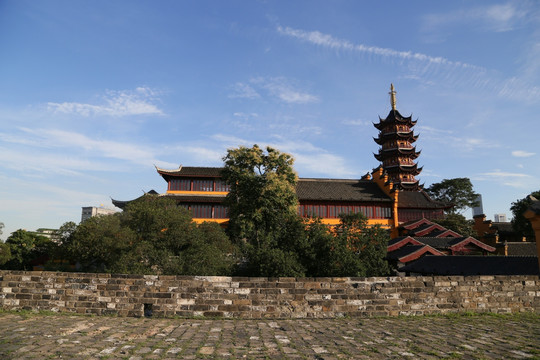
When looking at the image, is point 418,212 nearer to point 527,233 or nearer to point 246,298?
point 527,233


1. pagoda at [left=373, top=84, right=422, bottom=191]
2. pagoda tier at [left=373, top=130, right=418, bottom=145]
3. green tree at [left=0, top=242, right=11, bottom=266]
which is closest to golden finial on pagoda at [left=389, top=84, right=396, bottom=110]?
pagoda at [left=373, top=84, right=422, bottom=191]

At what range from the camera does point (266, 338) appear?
19.2 feet

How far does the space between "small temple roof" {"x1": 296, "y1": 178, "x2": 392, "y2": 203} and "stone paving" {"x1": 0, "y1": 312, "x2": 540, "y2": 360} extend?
2517cm

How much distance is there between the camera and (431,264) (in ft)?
61.4

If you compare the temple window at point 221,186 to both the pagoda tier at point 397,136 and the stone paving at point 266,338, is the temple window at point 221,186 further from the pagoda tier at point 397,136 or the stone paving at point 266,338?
the pagoda tier at point 397,136

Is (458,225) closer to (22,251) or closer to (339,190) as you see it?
(339,190)

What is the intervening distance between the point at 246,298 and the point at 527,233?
Result: 1485 inches

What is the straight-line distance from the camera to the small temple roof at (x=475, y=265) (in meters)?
12.9

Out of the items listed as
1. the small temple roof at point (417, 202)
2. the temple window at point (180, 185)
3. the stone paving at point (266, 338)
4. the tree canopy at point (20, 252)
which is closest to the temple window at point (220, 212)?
the temple window at point (180, 185)

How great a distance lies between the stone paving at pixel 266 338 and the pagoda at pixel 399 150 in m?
40.2

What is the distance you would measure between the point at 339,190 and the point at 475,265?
19002 mm

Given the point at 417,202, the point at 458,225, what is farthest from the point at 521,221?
the point at 417,202

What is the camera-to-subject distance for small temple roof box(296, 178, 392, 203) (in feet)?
108

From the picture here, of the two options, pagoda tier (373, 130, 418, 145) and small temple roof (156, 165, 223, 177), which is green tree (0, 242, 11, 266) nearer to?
small temple roof (156, 165, 223, 177)
